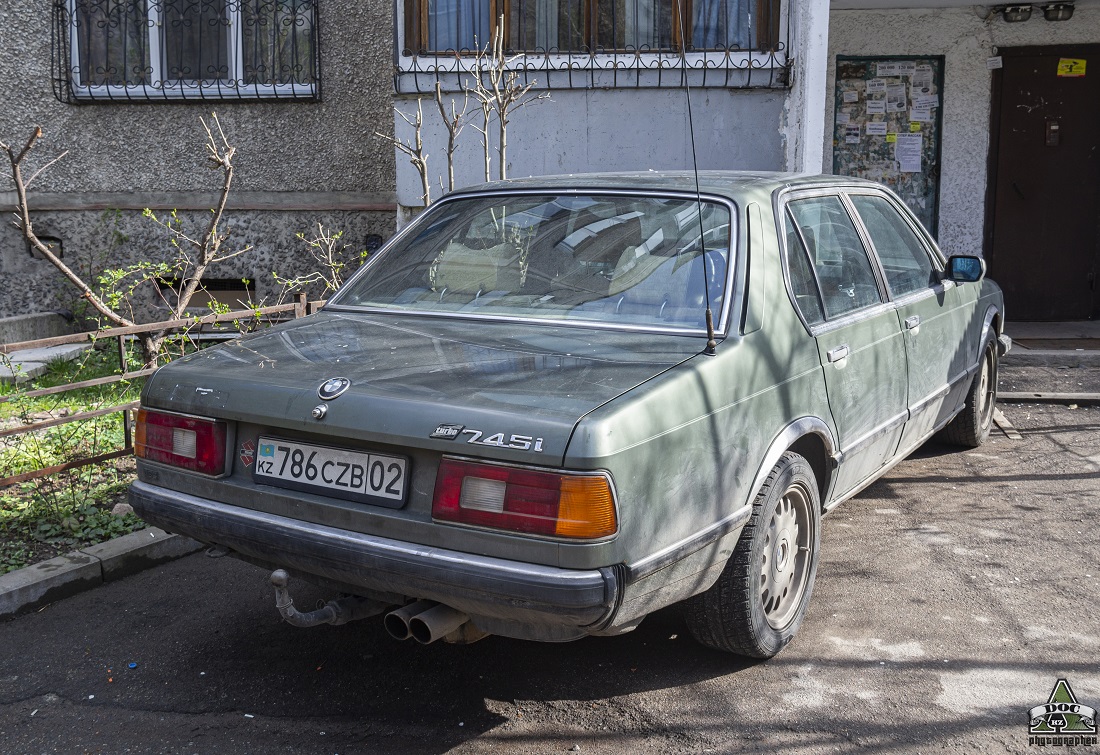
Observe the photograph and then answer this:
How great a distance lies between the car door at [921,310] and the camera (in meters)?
4.51

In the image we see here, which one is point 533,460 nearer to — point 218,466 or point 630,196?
point 218,466

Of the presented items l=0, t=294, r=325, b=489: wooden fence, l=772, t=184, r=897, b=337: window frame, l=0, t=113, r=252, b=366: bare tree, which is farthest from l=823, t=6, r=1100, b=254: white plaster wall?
l=0, t=294, r=325, b=489: wooden fence

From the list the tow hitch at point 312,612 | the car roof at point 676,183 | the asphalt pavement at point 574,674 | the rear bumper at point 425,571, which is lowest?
the asphalt pavement at point 574,674

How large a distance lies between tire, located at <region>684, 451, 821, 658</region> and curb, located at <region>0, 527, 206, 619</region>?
2175mm

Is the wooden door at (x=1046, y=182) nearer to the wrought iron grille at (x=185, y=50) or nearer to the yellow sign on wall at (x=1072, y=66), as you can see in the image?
the yellow sign on wall at (x=1072, y=66)

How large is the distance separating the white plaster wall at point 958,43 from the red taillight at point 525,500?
753cm

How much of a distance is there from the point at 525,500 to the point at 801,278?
160cm

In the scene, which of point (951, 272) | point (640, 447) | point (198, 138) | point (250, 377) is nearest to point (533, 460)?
point (640, 447)

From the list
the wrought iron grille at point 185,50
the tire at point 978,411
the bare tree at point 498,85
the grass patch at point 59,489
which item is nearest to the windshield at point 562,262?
the grass patch at point 59,489

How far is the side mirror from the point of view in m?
4.94

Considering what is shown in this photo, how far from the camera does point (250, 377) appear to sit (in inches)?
123

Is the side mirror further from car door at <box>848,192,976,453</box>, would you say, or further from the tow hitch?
the tow hitch

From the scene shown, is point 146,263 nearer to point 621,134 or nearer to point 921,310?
point 621,134

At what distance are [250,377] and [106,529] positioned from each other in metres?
1.91
